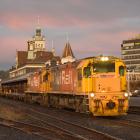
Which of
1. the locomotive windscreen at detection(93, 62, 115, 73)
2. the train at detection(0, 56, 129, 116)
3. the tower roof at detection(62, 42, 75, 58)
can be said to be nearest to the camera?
the train at detection(0, 56, 129, 116)

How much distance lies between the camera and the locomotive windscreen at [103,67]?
23.9m

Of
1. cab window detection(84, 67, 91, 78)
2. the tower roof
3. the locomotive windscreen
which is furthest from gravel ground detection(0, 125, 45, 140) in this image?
the tower roof

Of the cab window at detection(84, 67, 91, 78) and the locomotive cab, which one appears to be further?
the cab window at detection(84, 67, 91, 78)

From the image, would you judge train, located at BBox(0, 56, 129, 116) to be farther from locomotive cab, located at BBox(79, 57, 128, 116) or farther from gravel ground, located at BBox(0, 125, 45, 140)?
gravel ground, located at BBox(0, 125, 45, 140)

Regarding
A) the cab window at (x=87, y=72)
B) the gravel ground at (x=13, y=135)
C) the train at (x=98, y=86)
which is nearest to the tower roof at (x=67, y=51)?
the train at (x=98, y=86)

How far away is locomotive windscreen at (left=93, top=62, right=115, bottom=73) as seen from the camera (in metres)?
23.9

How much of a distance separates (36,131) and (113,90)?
7.36 metres

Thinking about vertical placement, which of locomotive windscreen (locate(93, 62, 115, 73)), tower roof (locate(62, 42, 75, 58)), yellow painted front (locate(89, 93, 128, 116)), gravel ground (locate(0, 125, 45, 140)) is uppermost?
tower roof (locate(62, 42, 75, 58))

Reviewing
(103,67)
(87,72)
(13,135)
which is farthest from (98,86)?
(13,135)

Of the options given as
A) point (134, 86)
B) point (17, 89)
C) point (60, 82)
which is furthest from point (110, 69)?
point (134, 86)

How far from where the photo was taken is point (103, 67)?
24031 mm

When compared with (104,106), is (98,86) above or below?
above

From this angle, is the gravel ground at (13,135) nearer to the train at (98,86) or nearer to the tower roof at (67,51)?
the train at (98,86)

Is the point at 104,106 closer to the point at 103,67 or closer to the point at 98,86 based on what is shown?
the point at 98,86
